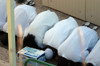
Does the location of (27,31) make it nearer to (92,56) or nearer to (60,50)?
(60,50)

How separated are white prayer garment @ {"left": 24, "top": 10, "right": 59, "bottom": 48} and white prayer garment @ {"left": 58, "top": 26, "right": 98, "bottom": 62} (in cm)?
38

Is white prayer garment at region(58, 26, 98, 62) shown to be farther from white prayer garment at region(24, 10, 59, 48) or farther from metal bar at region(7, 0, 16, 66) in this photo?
metal bar at region(7, 0, 16, 66)

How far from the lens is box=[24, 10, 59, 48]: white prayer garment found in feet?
10.9

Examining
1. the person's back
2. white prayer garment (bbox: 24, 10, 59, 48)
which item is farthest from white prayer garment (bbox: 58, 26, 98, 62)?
the person's back

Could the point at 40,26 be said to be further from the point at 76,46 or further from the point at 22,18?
the point at 76,46

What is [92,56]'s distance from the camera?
2854mm

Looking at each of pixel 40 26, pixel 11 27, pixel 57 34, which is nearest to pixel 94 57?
pixel 57 34

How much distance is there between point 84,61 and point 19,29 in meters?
1.06

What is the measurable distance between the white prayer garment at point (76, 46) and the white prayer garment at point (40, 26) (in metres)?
0.38

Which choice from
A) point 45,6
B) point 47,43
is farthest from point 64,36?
point 45,6

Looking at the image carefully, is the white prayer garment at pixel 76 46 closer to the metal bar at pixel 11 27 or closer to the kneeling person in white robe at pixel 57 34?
the kneeling person in white robe at pixel 57 34

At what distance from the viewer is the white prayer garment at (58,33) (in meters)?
3.16

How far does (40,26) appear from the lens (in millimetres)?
3338

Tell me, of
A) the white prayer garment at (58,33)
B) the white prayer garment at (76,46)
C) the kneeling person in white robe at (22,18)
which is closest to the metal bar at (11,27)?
the white prayer garment at (76,46)
